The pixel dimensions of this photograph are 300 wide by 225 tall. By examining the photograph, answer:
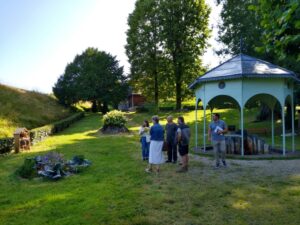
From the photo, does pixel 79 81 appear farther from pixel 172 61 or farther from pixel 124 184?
pixel 124 184

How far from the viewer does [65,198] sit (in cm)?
862

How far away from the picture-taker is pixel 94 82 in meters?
49.9

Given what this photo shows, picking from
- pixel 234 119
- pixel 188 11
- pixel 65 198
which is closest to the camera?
pixel 65 198

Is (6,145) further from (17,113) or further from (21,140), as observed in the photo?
(17,113)

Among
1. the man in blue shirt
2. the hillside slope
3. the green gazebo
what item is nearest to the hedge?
the hillside slope

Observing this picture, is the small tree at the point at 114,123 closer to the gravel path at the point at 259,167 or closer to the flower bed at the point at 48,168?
the gravel path at the point at 259,167

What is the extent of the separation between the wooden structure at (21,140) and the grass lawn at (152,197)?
4.77 metres

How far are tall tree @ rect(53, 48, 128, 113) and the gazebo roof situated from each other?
112ft

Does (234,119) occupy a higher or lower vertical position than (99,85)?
lower

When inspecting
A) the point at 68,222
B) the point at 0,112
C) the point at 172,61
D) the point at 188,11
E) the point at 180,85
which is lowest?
the point at 68,222

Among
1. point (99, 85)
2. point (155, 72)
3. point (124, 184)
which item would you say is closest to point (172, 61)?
point (155, 72)

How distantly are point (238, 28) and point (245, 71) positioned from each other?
462 inches

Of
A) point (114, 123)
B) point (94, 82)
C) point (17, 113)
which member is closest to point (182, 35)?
point (94, 82)

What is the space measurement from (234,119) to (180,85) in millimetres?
11819
